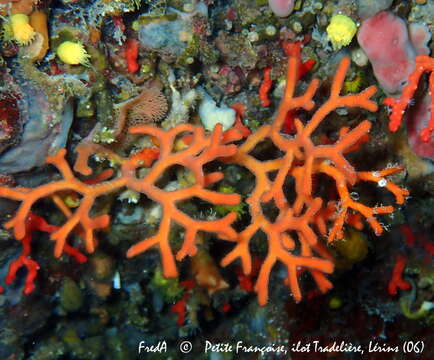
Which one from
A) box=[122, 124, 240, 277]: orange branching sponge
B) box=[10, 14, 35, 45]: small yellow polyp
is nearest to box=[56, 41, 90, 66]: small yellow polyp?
box=[10, 14, 35, 45]: small yellow polyp

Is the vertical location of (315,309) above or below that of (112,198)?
below

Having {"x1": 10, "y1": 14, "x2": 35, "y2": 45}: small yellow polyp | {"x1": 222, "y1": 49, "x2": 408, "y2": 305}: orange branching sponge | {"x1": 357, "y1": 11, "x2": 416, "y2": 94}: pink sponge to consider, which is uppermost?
{"x1": 10, "y1": 14, "x2": 35, "y2": 45}: small yellow polyp

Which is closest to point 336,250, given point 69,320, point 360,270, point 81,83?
point 360,270

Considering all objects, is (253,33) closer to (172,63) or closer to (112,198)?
(172,63)

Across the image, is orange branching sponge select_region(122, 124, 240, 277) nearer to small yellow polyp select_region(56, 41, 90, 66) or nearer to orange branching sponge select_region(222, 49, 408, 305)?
orange branching sponge select_region(222, 49, 408, 305)

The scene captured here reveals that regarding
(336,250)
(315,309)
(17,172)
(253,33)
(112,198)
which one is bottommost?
(315,309)

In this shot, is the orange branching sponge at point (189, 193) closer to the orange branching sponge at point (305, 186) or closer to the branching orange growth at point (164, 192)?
the branching orange growth at point (164, 192)
